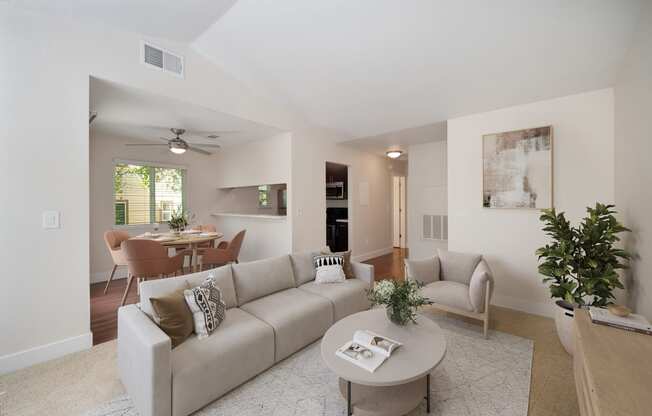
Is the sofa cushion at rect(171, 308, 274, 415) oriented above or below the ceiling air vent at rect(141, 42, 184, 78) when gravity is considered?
below

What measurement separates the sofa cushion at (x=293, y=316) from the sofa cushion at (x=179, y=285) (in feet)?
0.68

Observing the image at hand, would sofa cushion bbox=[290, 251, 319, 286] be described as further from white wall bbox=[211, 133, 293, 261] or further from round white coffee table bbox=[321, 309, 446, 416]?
white wall bbox=[211, 133, 293, 261]

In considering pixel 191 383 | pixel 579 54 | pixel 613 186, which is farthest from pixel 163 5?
pixel 613 186

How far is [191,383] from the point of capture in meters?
1.64

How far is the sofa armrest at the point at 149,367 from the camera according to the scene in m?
1.51

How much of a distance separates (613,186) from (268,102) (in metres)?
4.37

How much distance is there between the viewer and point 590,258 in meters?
2.30

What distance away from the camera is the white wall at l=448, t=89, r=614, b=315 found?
2867 mm

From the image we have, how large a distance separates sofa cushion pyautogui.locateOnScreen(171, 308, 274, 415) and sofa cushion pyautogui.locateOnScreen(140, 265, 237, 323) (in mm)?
261

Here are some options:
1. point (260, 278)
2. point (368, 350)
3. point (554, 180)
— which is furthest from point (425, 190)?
point (368, 350)

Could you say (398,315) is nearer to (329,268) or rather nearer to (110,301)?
(329,268)

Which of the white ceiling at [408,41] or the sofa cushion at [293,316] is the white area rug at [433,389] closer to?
the sofa cushion at [293,316]

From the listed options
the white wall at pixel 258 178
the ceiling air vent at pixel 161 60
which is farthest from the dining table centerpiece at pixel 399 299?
the ceiling air vent at pixel 161 60

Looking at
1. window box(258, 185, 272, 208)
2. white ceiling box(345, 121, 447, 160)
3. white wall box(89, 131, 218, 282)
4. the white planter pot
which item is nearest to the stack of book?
the white planter pot
